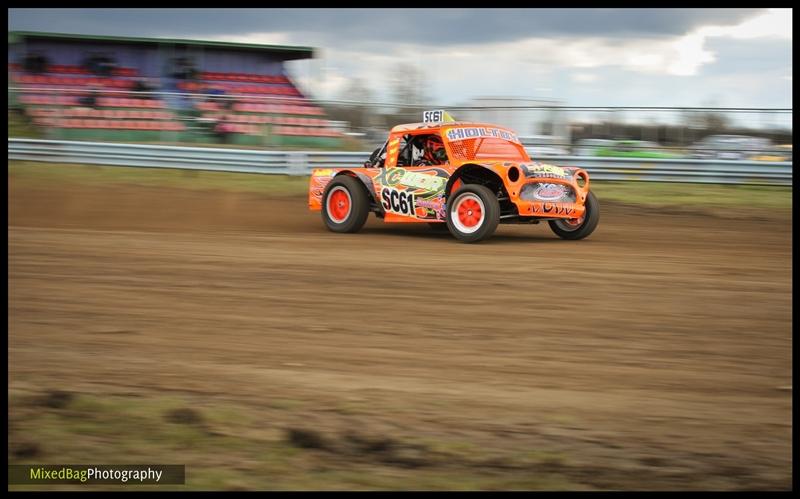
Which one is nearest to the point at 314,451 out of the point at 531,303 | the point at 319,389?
the point at 319,389

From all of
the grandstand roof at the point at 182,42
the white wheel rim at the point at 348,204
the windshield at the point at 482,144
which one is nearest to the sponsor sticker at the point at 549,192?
the windshield at the point at 482,144

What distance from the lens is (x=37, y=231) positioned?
11.6 metres

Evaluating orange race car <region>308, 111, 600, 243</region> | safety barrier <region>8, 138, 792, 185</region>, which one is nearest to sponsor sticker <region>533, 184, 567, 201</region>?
orange race car <region>308, 111, 600, 243</region>

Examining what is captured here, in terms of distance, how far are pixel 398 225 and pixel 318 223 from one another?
48.5 inches

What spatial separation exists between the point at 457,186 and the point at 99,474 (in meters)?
7.46

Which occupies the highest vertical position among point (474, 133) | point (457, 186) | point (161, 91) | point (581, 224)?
point (161, 91)

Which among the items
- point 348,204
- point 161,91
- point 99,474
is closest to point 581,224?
point 348,204

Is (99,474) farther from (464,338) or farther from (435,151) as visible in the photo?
(435,151)

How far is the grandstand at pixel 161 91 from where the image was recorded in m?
21.8

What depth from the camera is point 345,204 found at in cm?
1182

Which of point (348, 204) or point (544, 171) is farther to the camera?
point (348, 204)

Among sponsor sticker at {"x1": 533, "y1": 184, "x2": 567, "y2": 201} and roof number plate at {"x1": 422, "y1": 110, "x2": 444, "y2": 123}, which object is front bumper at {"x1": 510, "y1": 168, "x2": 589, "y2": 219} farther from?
roof number plate at {"x1": 422, "y1": 110, "x2": 444, "y2": 123}

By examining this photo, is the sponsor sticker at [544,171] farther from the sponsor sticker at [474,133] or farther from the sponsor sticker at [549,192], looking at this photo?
the sponsor sticker at [474,133]

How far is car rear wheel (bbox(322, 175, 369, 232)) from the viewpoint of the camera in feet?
37.9
